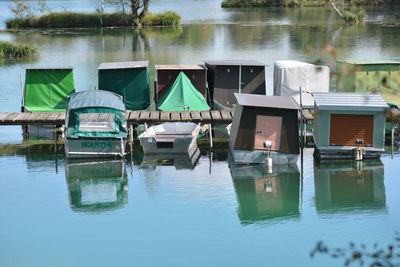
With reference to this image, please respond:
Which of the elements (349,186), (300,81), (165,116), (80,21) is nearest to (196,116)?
(165,116)

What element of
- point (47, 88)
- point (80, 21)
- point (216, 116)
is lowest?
point (216, 116)

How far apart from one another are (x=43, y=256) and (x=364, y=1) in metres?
78.1

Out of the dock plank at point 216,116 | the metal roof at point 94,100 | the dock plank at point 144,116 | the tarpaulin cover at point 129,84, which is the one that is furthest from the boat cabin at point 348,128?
the tarpaulin cover at point 129,84

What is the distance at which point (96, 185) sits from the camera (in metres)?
24.2

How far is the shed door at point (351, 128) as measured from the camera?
2539 cm

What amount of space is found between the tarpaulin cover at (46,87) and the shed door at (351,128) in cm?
1222

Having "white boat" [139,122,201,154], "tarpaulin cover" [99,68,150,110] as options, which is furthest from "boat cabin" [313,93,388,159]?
"tarpaulin cover" [99,68,150,110]

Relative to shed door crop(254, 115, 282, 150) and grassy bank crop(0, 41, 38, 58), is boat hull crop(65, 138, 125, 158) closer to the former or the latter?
shed door crop(254, 115, 282, 150)

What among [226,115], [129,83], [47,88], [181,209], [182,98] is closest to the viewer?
[181,209]

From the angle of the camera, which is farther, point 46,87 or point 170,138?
point 46,87

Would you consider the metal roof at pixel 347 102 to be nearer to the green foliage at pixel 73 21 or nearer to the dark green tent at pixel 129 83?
the dark green tent at pixel 129 83

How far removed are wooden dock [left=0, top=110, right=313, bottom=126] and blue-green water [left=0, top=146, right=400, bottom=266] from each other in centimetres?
124

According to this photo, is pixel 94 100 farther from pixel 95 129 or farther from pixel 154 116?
pixel 154 116

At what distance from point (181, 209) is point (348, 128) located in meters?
7.94
